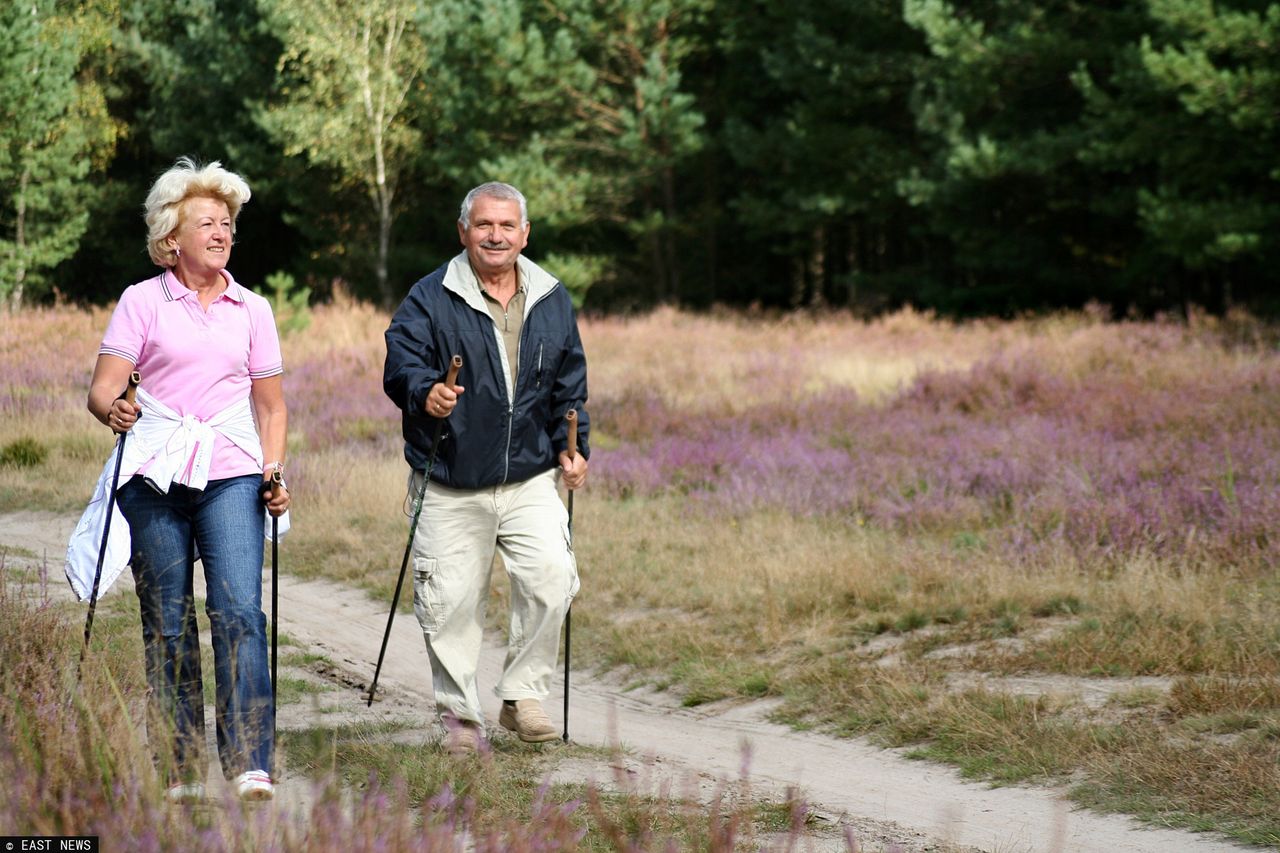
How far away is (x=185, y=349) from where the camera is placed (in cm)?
433

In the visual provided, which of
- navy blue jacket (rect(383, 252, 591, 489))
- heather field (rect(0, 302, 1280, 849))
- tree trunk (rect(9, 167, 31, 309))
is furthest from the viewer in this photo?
tree trunk (rect(9, 167, 31, 309))

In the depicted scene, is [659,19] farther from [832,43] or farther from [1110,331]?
[1110,331]

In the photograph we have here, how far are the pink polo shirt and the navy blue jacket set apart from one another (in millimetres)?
712

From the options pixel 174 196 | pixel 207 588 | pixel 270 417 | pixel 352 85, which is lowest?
pixel 207 588

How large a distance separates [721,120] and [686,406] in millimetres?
20938

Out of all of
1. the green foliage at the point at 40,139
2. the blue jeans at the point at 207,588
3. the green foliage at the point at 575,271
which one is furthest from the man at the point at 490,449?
the green foliage at the point at 575,271

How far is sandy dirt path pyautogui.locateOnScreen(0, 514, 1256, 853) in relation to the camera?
15.3 ft

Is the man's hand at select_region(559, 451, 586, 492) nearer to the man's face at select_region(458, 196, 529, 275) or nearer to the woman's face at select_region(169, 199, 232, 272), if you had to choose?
the man's face at select_region(458, 196, 529, 275)

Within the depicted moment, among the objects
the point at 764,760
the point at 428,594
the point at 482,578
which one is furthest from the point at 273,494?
the point at 764,760

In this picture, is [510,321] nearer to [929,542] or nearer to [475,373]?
[475,373]

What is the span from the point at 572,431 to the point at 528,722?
1.10m

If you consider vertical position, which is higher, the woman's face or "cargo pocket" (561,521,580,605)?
the woman's face

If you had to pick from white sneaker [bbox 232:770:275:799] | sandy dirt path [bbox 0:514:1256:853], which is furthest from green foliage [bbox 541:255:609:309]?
white sneaker [bbox 232:770:275:799]

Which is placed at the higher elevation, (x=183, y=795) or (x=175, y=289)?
(x=175, y=289)
